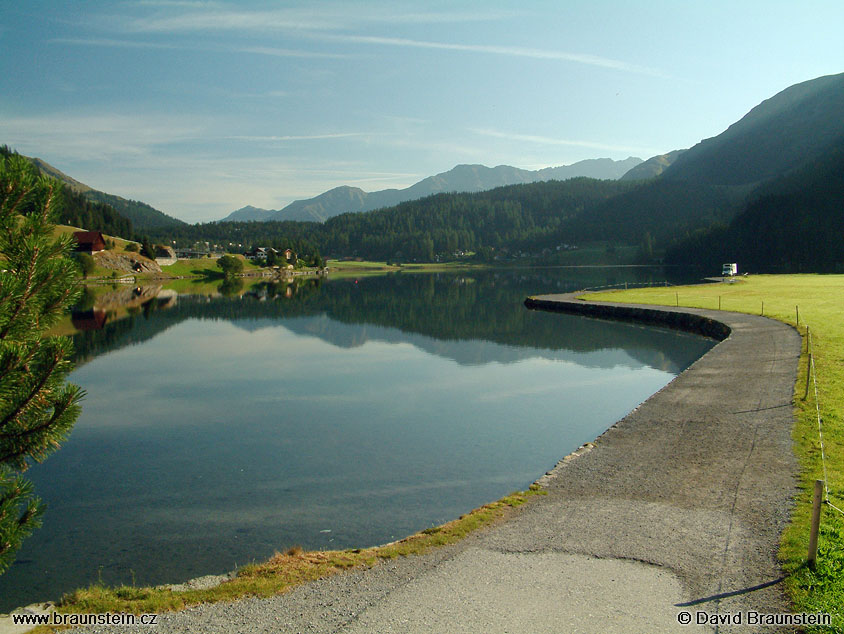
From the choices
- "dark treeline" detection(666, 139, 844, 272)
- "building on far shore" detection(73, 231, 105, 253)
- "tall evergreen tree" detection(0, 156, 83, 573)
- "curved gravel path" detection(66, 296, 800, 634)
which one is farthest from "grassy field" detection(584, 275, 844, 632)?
"building on far shore" detection(73, 231, 105, 253)

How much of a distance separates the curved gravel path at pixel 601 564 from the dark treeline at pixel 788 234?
132 metres

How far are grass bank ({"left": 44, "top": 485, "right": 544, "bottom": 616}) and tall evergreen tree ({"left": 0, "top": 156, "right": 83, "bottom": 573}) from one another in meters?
3.17

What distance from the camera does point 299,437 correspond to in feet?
74.6

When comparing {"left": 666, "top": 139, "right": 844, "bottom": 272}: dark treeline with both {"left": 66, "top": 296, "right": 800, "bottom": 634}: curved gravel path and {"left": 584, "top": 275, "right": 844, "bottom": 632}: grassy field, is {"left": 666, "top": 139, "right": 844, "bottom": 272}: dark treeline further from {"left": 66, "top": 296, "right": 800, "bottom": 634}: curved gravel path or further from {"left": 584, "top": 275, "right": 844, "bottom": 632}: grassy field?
{"left": 66, "top": 296, "right": 800, "bottom": 634}: curved gravel path

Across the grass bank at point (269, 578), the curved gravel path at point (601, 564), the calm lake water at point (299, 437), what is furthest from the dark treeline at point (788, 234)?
the grass bank at point (269, 578)

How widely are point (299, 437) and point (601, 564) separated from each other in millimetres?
14978

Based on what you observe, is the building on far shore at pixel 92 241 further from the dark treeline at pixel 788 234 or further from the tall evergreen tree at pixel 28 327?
the dark treeline at pixel 788 234

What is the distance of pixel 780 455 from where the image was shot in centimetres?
1524

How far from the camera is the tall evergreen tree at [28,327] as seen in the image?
19.9ft

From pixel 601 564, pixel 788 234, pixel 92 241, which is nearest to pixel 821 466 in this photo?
pixel 601 564

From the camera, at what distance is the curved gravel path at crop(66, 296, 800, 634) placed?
8391 millimetres

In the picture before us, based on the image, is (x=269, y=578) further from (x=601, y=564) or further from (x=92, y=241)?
(x=92, y=241)

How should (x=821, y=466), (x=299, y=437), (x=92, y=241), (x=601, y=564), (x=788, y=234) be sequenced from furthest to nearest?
1. (x=788, y=234)
2. (x=92, y=241)
3. (x=299, y=437)
4. (x=821, y=466)
5. (x=601, y=564)

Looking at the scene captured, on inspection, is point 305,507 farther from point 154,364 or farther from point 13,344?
point 154,364
